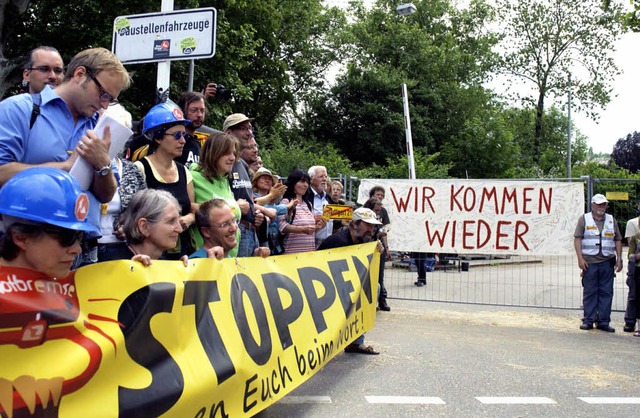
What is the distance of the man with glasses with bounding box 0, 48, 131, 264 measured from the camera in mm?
2799

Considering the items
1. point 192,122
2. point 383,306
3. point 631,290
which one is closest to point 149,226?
point 192,122

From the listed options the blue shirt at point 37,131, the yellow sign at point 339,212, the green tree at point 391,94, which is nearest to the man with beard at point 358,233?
the yellow sign at point 339,212

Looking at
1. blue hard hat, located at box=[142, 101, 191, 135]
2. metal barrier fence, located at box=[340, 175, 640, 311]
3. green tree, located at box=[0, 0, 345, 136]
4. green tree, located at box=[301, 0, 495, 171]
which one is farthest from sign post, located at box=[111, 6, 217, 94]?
green tree, located at box=[301, 0, 495, 171]

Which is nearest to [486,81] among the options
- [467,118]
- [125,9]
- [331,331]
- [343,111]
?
[467,118]

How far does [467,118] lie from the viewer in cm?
3800

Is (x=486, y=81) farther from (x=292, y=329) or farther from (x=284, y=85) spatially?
(x=292, y=329)

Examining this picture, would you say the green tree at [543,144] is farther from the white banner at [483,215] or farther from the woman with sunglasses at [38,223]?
the woman with sunglasses at [38,223]

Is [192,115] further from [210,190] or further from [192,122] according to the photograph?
[210,190]

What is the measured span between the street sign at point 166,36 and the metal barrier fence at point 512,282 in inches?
233

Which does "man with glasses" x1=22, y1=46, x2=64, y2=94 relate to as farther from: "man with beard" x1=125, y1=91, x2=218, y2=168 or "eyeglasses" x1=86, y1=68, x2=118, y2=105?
"man with beard" x1=125, y1=91, x2=218, y2=168

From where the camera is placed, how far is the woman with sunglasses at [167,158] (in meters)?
4.01

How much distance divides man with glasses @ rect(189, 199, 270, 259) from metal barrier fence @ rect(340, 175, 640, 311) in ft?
22.5

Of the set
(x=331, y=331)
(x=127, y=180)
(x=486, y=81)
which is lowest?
(x=331, y=331)

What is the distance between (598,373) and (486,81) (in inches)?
1513
